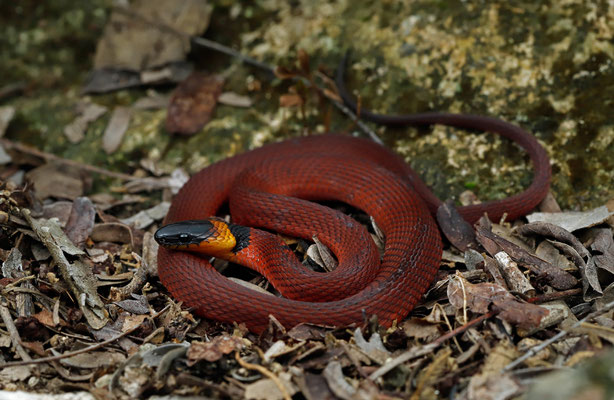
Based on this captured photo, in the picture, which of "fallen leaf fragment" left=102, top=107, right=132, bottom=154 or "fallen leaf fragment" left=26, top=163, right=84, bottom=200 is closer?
"fallen leaf fragment" left=26, top=163, right=84, bottom=200

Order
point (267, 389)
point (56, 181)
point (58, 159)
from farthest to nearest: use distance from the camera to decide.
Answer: point (58, 159) → point (56, 181) → point (267, 389)

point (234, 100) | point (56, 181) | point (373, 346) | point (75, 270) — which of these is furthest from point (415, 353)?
point (56, 181)

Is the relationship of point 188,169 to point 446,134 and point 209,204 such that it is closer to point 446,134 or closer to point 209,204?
point 209,204

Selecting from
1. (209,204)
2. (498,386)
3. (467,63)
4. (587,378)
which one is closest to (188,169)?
(209,204)

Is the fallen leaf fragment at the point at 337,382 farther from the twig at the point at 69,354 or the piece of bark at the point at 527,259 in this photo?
the piece of bark at the point at 527,259

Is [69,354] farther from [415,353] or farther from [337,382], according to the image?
[415,353]

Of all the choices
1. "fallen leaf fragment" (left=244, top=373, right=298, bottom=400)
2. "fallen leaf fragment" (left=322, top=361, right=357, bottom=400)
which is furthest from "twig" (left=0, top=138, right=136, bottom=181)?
"fallen leaf fragment" (left=322, top=361, right=357, bottom=400)

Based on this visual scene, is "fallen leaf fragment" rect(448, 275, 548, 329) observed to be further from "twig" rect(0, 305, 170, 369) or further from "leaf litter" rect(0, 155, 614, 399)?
"twig" rect(0, 305, 170, 369)
